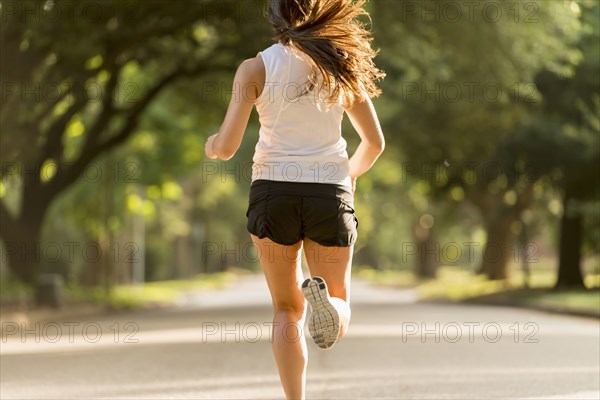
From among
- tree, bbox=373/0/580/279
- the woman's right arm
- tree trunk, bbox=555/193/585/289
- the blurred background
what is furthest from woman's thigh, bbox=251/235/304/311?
tree trunk, bbox=555/193/585/289

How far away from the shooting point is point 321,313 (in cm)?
443

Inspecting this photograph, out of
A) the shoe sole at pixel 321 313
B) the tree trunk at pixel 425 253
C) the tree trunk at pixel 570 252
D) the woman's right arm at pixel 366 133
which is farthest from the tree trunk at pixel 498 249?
the shoe sole at pixel 321 313

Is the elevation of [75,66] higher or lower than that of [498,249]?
higher

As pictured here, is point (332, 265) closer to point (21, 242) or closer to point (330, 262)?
point (330, 262)

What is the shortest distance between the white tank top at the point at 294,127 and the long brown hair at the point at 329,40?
64mm

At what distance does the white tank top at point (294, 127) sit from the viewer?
15.4 feet

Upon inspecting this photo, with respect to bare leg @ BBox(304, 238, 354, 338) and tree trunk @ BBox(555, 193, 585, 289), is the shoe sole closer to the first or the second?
bare leg @ BBox(304, 238, 354, 338)

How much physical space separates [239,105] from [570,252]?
25699mm

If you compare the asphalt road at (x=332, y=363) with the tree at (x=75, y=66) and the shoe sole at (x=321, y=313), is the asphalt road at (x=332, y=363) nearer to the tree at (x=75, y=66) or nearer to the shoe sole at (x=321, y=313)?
the shoe sole at (x=321, y=313)

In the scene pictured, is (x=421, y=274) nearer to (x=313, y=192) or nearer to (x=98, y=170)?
(x=98, y=170)

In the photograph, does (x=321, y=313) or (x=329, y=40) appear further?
(x=329, y=40)

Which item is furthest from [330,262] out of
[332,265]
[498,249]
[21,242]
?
[498,249]

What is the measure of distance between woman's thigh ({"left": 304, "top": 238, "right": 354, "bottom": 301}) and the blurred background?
16.1 ft

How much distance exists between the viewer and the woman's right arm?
4898mm
